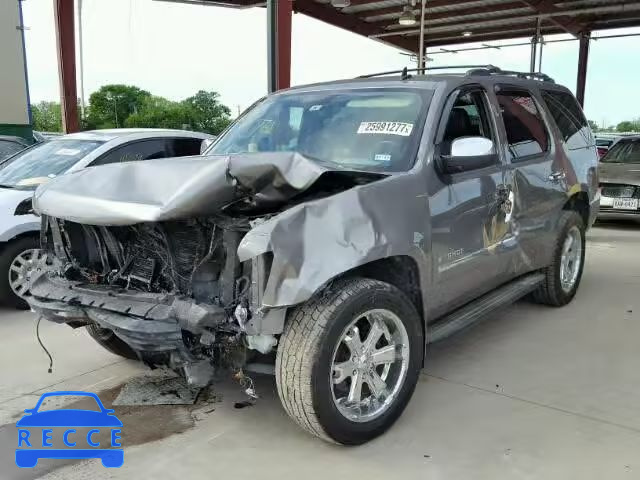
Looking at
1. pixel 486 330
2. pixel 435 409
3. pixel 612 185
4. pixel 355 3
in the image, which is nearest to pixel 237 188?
pixel 435 409

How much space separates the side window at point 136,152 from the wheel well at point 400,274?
3564 millimetres

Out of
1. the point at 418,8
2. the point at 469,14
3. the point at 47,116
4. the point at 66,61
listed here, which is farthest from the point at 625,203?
the point at 47,116

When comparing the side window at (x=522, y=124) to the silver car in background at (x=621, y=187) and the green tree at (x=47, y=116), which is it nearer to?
the silver car in background at (x=621, y=187)

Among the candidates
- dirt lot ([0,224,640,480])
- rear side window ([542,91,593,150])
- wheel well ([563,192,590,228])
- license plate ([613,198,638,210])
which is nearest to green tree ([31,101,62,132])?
license plate ([613,198,638,210])

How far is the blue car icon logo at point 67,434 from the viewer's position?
307 centimetres

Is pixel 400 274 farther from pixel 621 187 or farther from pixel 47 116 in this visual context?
pixel 47 116

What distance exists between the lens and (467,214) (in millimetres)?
3721

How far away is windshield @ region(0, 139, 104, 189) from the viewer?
5789 mm

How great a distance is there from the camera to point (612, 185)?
10.1 m

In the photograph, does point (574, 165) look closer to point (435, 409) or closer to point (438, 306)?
point (438, 306)

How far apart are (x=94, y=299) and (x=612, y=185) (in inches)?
367

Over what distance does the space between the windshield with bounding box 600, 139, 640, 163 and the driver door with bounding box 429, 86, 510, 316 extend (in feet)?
25.2

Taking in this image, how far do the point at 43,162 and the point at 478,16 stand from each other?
17782 millimetres

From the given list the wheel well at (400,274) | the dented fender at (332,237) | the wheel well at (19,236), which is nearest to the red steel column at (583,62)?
the wheel well at (19,236)
